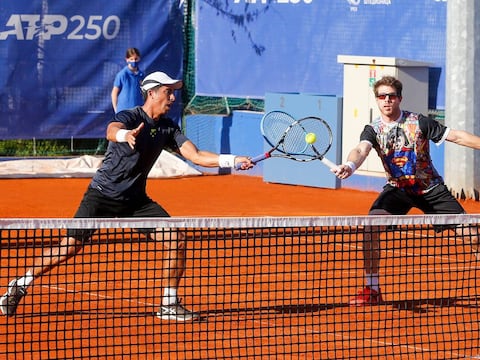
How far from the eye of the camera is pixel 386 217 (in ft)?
23.5

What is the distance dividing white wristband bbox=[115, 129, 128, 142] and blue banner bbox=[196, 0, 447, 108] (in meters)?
7.65

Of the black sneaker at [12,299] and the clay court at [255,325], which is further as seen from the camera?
the black sneaker at [12,299]

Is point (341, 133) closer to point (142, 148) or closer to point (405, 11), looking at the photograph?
point (405, 11)

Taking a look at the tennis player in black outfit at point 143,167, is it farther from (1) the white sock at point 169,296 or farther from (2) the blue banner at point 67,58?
(2) the blue banner at point 67,58

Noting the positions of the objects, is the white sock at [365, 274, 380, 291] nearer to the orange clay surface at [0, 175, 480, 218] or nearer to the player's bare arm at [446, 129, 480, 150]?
the player's bare arm at [446, 129, 480, 150]

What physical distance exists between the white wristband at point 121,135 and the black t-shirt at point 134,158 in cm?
39

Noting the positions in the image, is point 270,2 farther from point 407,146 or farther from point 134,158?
point 134,158

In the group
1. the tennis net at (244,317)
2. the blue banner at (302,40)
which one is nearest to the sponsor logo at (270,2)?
the blue banner at (302,40)

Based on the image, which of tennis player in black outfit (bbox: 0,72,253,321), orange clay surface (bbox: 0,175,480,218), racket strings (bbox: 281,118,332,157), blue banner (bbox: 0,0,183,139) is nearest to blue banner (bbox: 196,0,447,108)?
blue banner (bbox: 0,0,183,139)

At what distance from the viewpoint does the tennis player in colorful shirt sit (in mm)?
8281

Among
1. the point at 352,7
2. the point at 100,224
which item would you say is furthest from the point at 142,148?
the point at 352,7

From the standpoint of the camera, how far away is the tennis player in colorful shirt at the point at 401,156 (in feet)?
27.2

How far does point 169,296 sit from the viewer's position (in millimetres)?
7805

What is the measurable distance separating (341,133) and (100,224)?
28.9 feet
